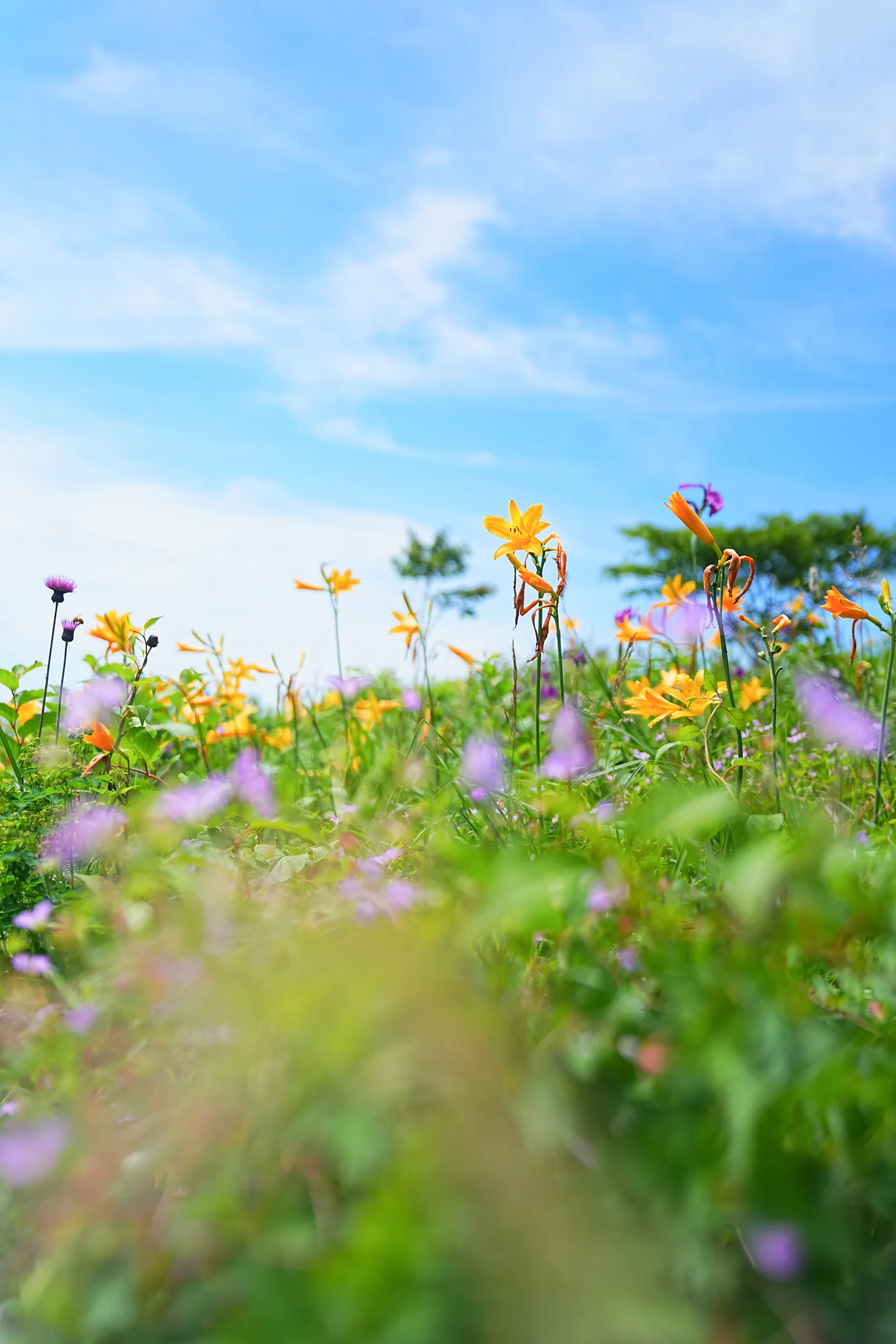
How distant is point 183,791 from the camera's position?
1.83m

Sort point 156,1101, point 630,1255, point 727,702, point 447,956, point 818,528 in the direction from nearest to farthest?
point 630,1255, point 447,956, point 156,1101, point 727,702, point 818,528

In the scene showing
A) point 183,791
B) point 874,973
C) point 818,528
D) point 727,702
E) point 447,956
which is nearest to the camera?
point 447,956

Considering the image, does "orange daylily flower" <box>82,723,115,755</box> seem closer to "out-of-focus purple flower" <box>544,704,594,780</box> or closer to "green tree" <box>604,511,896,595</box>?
"out-of-focus purple flower" <box>544,704,594,780</box>

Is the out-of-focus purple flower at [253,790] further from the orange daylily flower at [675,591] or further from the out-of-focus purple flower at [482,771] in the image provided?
the orange daylily flower at [675,591]

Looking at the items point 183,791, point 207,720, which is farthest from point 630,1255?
point 207,720

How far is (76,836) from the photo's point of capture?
2.36 m

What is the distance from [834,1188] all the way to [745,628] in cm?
373

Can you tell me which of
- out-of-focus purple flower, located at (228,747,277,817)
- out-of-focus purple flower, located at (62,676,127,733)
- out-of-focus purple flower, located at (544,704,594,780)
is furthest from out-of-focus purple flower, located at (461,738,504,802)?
out-of-focus purple flower, located at (62,676,127,733)

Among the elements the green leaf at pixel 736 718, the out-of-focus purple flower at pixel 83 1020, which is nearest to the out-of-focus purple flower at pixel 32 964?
the out-of-focus purple flower at pixel 83 1020

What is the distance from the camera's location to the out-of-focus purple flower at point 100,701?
2.76m

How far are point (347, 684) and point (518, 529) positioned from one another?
1.56 meters

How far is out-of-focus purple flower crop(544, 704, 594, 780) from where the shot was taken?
1.91 m

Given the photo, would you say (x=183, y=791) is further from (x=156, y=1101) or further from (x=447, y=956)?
(x=447, y=956)

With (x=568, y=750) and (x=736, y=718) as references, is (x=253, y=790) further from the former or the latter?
(x=736, y=718)
